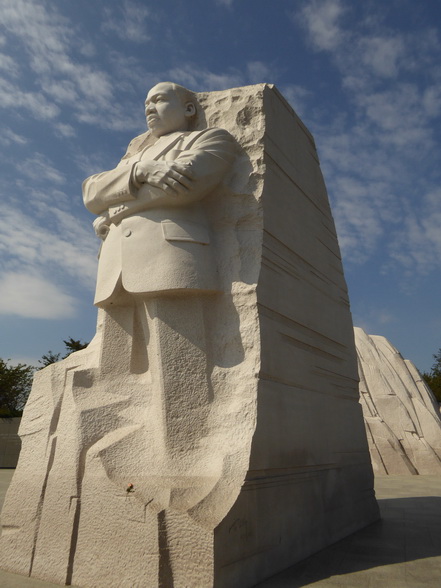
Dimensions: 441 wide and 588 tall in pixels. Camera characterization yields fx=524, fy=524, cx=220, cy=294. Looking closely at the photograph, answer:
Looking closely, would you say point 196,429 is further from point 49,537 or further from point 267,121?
point 267,121

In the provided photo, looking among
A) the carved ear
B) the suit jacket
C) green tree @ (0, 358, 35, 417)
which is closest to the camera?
the suit jacket

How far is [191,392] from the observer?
369 centimetres

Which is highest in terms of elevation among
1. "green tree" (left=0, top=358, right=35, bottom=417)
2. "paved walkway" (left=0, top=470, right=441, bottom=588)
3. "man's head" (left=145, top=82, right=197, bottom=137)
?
"green tree" (left=0, top=358, right=35, bottom=417)

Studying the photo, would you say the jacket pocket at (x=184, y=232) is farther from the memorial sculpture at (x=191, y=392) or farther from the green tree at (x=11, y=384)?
the green tree at (x=11, y=384)

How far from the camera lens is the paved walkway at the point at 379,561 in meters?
3.40

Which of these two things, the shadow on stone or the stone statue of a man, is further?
the stone statue of a man

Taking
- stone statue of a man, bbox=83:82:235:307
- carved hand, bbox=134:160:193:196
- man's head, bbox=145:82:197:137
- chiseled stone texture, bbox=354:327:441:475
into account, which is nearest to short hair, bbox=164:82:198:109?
man's head, bbox=145:82:197:137

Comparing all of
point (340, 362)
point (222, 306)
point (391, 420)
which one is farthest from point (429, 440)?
point (222, 306)

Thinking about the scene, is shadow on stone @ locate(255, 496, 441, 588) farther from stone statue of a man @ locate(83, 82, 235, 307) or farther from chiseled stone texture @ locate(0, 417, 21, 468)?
chiseled stone texture @ locate(0, 417, 21, 468)

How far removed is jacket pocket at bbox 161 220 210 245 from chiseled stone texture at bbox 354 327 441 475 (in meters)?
9.10

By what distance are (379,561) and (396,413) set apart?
9.01 meters

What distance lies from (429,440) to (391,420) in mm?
916

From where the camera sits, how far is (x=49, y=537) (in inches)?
140

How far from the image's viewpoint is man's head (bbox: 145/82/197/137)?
14.9 feet
